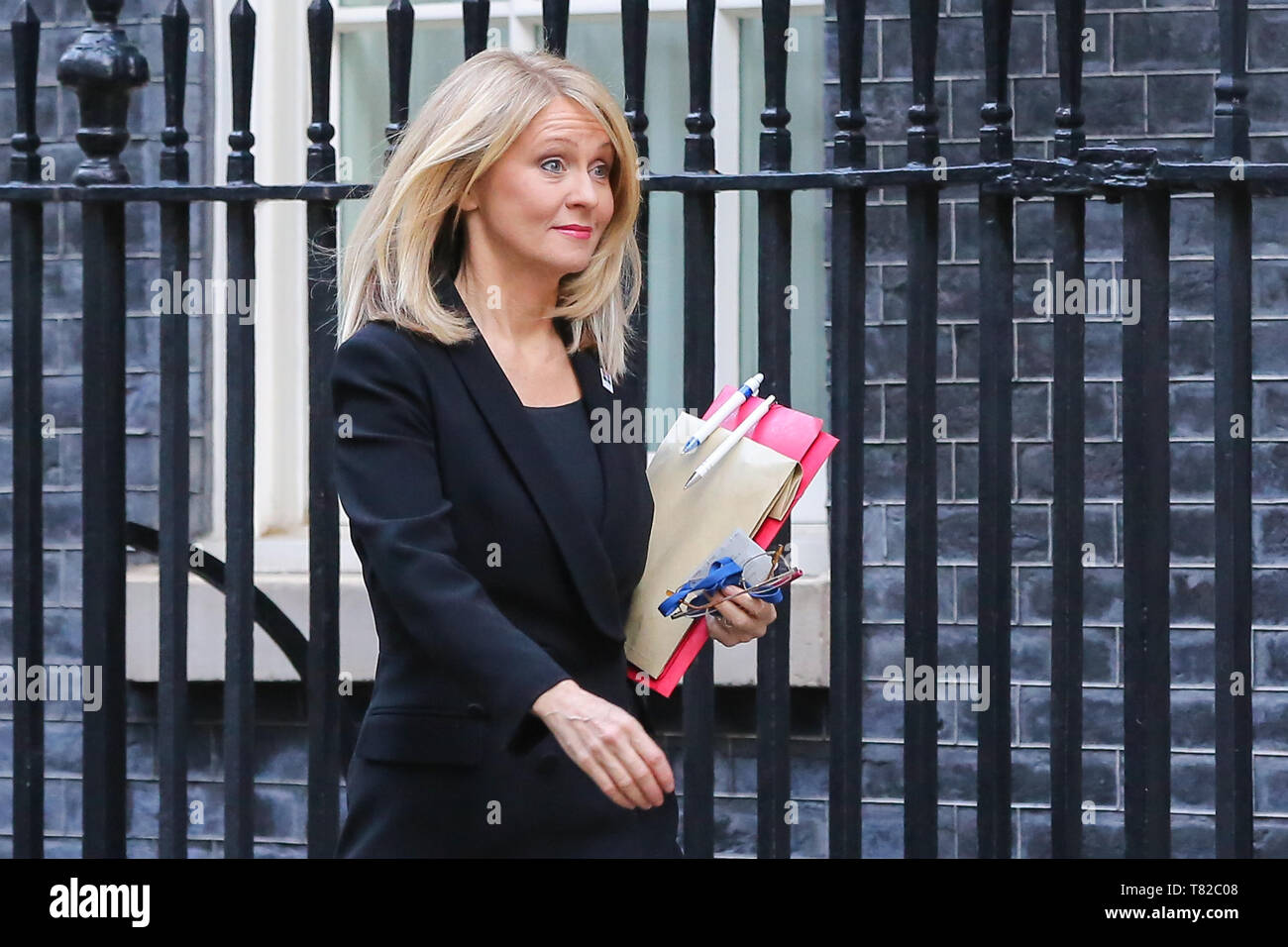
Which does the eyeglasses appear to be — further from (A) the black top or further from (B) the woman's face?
(B) the woman's face

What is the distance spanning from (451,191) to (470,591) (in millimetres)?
641

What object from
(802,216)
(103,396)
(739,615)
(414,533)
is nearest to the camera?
(414,533)

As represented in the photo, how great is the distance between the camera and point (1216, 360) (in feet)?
9.37

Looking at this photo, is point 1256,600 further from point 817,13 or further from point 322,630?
point 322,630

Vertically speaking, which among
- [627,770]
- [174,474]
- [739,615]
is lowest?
[627,770]

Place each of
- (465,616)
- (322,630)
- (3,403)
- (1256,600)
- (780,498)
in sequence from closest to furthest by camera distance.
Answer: (465,616), (780,498), (322,630), (1256,600), (3,403)

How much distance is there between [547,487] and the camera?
8.38ft

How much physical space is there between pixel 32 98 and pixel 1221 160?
2.28m

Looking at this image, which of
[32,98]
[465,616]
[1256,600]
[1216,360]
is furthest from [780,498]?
[1256,600]

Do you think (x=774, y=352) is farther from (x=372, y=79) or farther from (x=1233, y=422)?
(x=372, y=79)

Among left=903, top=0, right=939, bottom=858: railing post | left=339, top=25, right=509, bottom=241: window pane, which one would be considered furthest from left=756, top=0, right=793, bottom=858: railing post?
left=339, top=25, right=509, bottom=241: window pane

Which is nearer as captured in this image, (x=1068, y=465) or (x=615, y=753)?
(x=615, y=753)

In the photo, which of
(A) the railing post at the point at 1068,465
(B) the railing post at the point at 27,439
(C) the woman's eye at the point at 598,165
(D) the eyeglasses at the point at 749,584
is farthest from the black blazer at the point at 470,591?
(B) the railing post at the point at 27,439

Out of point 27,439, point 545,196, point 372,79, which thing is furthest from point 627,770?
point 372,79
